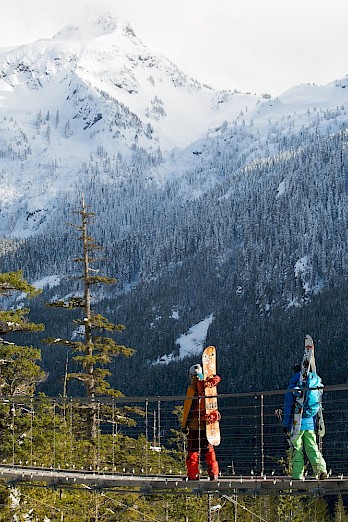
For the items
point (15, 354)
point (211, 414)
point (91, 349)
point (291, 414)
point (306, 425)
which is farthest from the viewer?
point (91, 349)

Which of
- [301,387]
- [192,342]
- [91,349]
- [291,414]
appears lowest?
[291,414]

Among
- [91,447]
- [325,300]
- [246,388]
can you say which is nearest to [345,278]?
[325,300]

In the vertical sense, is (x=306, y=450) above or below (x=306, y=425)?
below

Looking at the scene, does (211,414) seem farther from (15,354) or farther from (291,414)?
(15,354)

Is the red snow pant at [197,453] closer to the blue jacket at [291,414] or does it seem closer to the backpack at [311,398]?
the blue jacket at [291,414]

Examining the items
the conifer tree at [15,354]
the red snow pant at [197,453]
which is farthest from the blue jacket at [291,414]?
the conifer tree at [15,354]

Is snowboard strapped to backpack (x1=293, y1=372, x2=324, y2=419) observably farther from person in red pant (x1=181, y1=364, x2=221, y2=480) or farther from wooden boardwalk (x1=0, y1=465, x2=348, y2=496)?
person in red pant (x1=181, y1=364, x2=221, y2=480)

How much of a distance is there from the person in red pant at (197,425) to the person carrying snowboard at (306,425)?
116 cm

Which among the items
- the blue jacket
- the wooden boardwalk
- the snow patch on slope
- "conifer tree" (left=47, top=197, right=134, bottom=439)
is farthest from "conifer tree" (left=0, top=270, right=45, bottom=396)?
the snow patch on slope

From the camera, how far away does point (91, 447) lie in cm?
1980

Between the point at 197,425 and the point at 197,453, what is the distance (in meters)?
0.45

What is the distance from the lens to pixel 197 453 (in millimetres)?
13805

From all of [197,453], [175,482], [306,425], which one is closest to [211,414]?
[197,453]

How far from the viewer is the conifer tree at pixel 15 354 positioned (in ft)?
60.0
